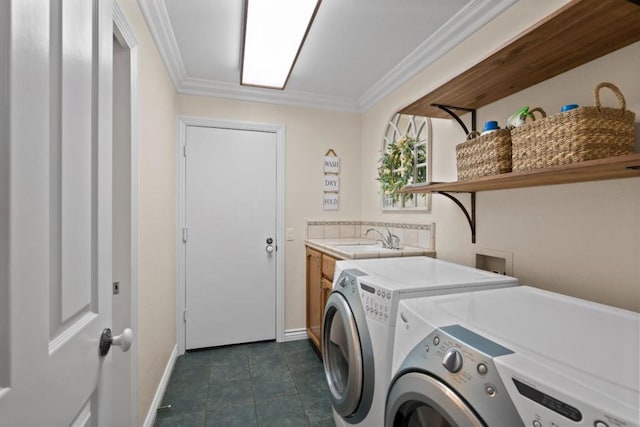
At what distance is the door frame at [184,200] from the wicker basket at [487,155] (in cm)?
170

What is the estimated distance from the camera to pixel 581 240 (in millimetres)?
1200

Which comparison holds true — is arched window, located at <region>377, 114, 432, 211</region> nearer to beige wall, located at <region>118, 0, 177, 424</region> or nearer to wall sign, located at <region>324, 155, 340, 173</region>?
wall sign, located at <region>324, 155, 340, 173</region>

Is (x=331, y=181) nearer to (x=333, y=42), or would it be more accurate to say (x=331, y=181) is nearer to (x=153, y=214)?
(x=333, y=42)

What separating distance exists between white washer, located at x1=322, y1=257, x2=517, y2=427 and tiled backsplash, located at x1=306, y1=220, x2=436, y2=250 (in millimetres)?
629

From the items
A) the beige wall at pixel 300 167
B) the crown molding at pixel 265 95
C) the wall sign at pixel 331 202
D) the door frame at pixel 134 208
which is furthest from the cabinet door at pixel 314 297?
the crown molding at pixel 265 95

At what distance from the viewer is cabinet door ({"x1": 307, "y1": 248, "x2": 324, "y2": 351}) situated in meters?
2.43

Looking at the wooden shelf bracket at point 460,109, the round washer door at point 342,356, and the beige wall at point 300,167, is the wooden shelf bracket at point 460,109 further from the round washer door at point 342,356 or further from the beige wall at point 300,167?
the beige wall at point 300,167

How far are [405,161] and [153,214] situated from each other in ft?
5.80

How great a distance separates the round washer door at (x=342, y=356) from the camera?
121 centimetres

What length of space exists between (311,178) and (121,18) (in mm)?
1869

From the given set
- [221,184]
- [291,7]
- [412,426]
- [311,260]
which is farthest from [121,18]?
[311,260]

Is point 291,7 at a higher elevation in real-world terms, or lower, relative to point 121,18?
higher

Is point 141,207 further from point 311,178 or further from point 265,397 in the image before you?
point 311,178

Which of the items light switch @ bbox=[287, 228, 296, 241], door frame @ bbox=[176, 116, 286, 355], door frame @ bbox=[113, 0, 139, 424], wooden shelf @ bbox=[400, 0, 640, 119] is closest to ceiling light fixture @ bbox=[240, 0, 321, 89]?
door frame @ bbox=[176, 116, 286, 355]
